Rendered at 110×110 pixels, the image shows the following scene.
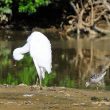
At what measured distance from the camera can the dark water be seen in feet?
51.6

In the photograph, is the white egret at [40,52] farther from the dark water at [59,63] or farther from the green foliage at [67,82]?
the dark water at [59,63]

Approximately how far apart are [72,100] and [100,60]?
11.7m

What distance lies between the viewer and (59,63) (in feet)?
67.3

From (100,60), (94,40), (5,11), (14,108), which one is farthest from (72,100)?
(5,11)

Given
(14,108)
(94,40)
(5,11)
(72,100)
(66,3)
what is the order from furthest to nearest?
(66,3) < (5,11) < (94,40) < (72,100) < (14,108)

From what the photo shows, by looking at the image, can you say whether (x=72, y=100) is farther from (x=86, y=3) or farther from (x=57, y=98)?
(x=86, y=3)

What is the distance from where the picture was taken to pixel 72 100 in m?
9.35

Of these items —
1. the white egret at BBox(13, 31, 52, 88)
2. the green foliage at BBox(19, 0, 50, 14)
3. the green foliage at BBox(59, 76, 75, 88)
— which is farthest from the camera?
the green foliage at BBox(19, 0, 50, 14)

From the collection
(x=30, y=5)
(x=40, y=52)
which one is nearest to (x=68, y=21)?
(x=30, y=5)

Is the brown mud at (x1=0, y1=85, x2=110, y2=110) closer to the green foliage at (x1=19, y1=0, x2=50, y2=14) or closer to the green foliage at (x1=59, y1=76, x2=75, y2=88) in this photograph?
the green foliage at (x1=59, y1=76, x2=75, y2=88)

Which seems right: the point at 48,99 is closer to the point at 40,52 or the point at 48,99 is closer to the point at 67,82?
the point at 40,52

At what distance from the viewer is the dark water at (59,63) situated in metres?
15.7

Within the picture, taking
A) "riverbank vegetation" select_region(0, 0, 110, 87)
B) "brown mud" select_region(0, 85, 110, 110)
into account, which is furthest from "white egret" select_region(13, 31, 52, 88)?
"riverbank vegetation" select_region(0, 0, 110, 87)

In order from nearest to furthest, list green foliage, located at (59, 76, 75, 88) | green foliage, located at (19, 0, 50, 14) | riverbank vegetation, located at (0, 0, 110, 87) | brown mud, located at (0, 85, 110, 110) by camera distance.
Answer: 1. brown mud, located at (0, 85, 110, 110)
2. green foliage, located at (59, 76, 75, 88)
3. riverbank vegetation, located at (0, 0, 110, 87)
4. green foliage, located at (19, 0, 50, 14)
